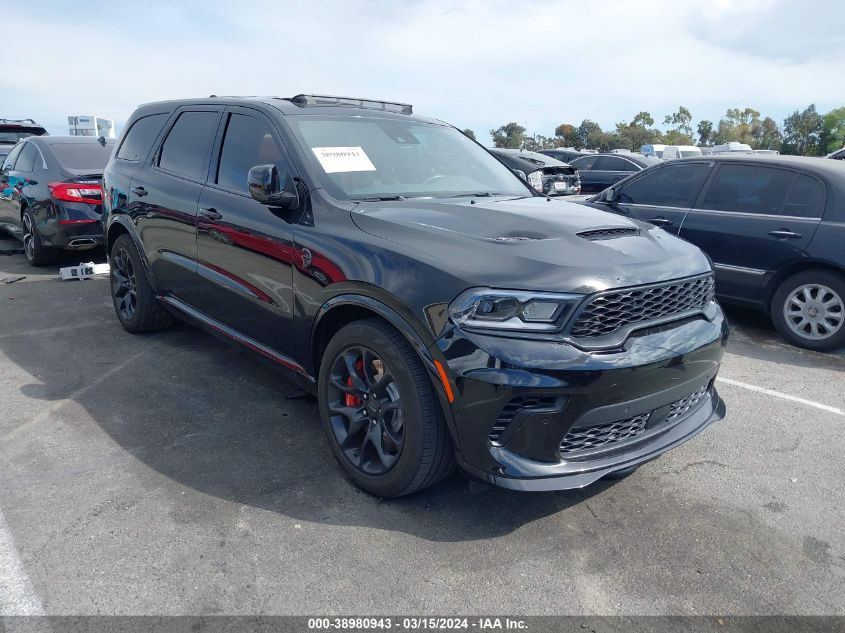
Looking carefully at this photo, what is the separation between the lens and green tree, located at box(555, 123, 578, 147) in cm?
7844

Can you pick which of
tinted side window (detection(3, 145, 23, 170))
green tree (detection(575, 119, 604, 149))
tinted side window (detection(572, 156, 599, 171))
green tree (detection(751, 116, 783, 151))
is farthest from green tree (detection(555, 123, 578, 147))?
tinted side window (detection(3, 145, 23, 170))

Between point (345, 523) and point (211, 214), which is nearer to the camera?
point (345, 523)

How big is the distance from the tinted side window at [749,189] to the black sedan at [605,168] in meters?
11.5

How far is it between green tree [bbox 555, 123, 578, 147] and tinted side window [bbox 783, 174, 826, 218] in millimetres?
72414

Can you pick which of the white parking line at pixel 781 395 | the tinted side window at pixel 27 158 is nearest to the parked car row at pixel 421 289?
the white parking line at pixel 781 395

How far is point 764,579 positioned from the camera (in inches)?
104

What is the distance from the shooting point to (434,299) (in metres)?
2.70

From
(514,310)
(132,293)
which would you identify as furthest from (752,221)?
(132,293)

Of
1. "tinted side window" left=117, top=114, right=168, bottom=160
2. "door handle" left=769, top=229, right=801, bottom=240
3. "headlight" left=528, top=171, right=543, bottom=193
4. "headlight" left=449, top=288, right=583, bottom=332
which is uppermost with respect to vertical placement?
"tinted side window" left=117, top=114, right=168, bottom=160

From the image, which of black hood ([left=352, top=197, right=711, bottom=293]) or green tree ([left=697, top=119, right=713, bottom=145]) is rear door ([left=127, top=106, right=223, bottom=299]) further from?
green tree ([left=697, top=119, right=713, bottom=145])

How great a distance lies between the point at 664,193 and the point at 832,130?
9938cm

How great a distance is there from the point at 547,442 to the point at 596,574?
58 centimetres

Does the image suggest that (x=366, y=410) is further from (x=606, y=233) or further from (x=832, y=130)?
(x=832, y=130)

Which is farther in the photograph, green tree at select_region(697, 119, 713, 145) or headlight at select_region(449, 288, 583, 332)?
green tree at select_region(697, 119, 713, 145)
